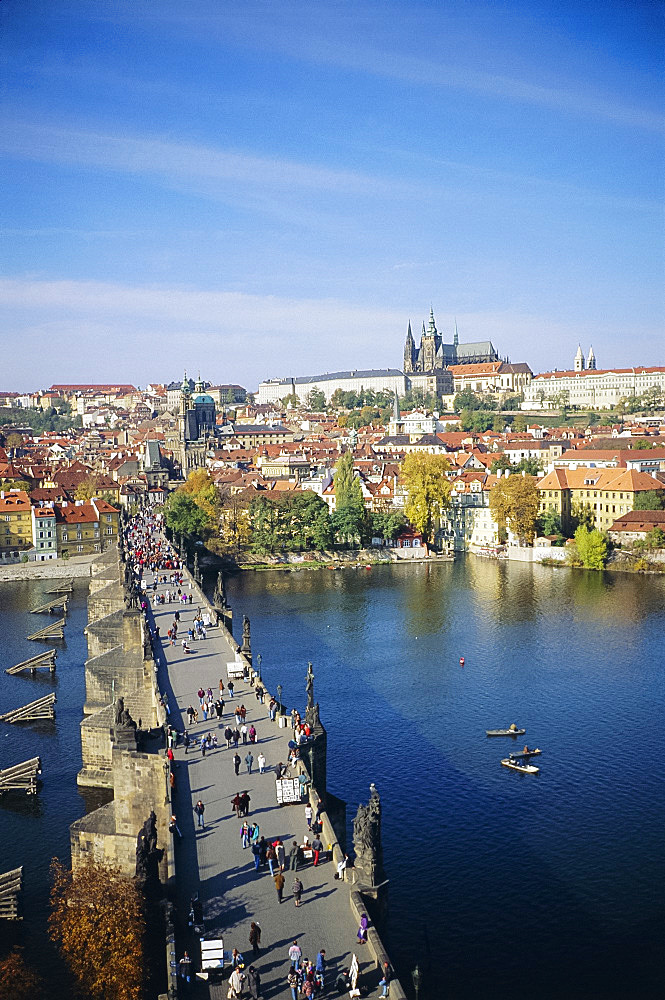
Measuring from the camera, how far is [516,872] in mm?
20875

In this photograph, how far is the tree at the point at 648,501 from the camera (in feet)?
218

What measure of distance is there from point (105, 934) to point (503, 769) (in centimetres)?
1423

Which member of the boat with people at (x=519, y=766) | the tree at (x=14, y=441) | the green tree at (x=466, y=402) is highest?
the green tree at (x=466, y=402)

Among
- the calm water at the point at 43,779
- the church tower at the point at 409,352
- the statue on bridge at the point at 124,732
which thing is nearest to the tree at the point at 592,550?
the calm water at the point at 43,779

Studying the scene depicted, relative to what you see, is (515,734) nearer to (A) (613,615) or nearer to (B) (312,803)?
(B) (312,803)

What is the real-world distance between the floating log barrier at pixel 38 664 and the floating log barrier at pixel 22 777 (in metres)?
11.0

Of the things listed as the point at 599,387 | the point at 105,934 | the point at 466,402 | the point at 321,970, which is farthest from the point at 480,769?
the point at 599,387

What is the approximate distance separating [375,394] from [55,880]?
15501 centimetres

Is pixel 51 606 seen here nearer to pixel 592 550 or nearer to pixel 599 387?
pixel 592 550

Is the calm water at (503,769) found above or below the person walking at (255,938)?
below

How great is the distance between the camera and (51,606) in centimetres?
4931

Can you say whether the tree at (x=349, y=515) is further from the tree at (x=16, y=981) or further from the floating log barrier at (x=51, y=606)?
the tree at (x=16, y=981)

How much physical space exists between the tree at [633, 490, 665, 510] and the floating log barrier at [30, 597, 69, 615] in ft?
123

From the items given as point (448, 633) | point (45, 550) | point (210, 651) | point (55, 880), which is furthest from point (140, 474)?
point (55, 880)
